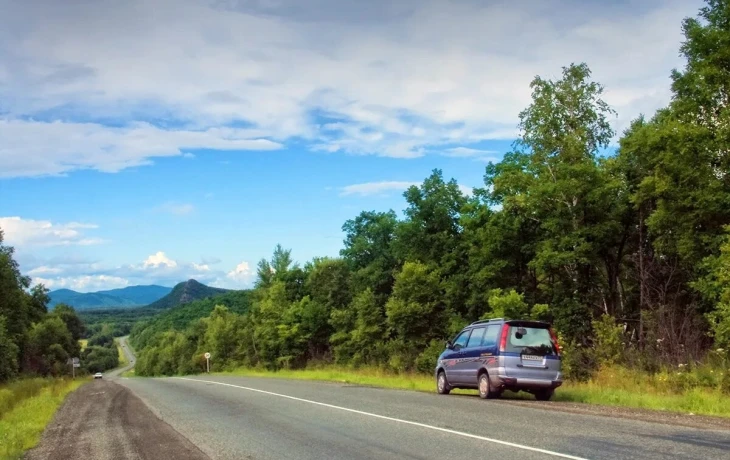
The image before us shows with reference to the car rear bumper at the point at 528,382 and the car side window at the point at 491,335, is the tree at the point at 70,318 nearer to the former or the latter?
the car side window at the point at 491,335

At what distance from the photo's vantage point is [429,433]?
A: 10.1 metres

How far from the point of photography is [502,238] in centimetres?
3197

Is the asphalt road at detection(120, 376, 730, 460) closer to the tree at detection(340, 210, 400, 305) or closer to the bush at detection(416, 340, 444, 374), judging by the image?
the bush at detection(416, 340, 444, 374)

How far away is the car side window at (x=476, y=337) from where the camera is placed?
16656 millimetres

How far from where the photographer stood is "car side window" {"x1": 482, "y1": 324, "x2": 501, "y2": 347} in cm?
1578

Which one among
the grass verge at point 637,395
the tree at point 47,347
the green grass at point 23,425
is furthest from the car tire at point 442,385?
the tree at point 47,347

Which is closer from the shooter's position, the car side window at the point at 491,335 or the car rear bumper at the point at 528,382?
the car rear bumper at the point at 528,382

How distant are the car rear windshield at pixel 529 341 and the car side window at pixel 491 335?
42cm

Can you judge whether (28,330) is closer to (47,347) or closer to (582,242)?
(47,347)

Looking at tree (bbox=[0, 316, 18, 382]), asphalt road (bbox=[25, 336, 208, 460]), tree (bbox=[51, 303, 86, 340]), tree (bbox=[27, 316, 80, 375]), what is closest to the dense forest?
asphalt road (bbox=[25, 336, 208, 460])

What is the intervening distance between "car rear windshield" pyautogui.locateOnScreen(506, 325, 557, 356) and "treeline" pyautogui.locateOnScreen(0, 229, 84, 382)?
42.4m

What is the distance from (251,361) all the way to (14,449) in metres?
59.0

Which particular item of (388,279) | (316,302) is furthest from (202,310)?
(388,279)

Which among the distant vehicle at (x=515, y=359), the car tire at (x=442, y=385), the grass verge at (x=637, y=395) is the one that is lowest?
the car tire at (x=442, y=385)
